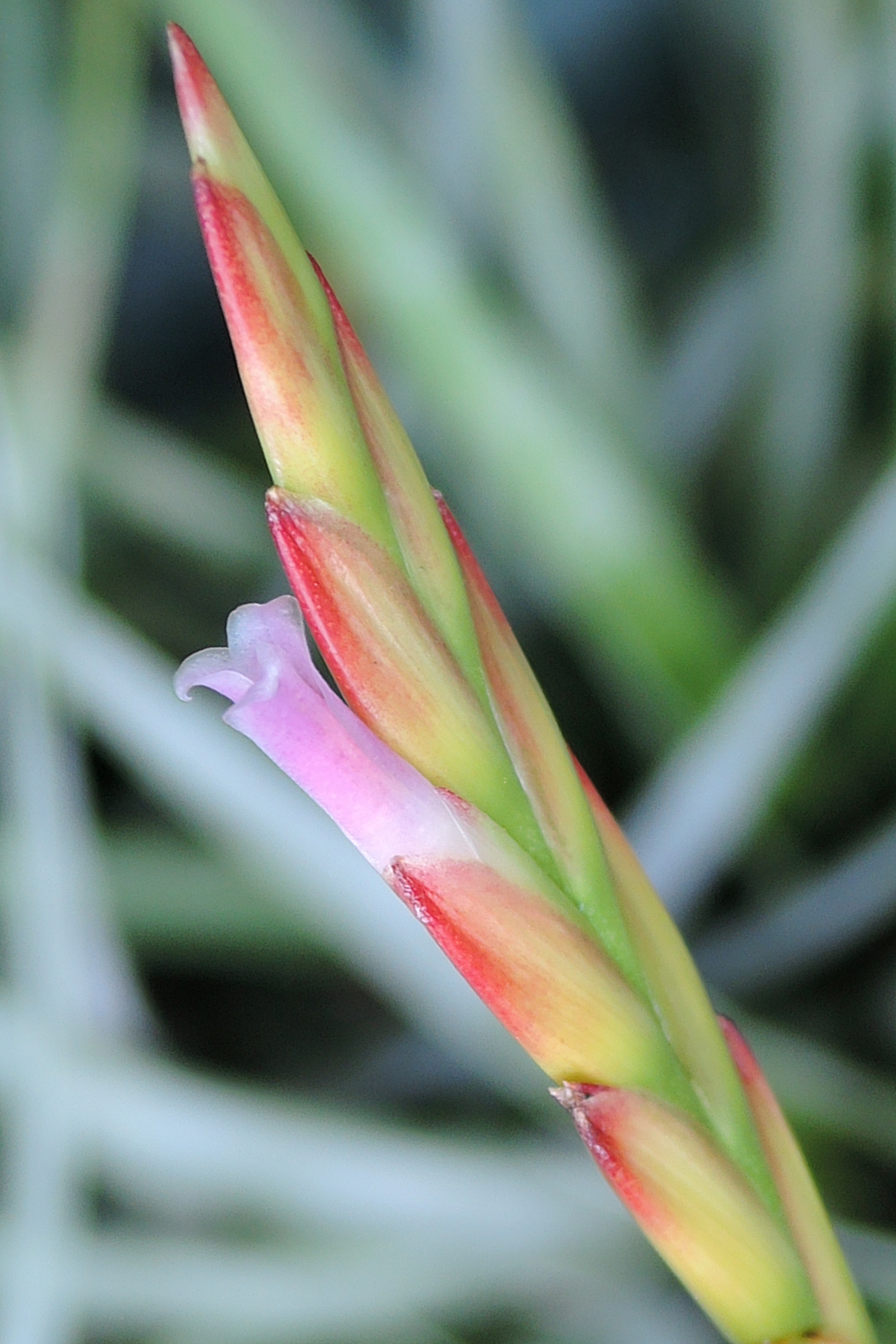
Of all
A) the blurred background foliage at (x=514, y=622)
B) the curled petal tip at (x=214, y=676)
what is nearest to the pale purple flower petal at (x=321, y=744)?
the curled petal tip at (x=214, y=676)

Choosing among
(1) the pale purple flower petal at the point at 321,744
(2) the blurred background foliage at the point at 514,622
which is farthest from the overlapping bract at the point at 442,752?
(2) the blurred background foliage at the point at 514,622

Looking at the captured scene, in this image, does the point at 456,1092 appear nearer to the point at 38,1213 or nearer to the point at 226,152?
the point at 38,1213

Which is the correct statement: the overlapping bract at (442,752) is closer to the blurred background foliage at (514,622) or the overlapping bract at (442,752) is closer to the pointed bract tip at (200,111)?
the pointed bract tip at (200,111)

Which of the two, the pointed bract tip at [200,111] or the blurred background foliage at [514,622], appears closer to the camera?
the pointed bract tip at [200,111]

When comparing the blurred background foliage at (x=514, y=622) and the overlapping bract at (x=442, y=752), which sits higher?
the blurred background foliage at (x=514, y=622)

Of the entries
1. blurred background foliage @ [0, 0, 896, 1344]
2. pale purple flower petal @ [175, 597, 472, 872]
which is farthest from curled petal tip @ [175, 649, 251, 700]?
blurred background foliage @ [0, 0, 896, 1344]

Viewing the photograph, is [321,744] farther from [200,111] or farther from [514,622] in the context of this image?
[514,622]
